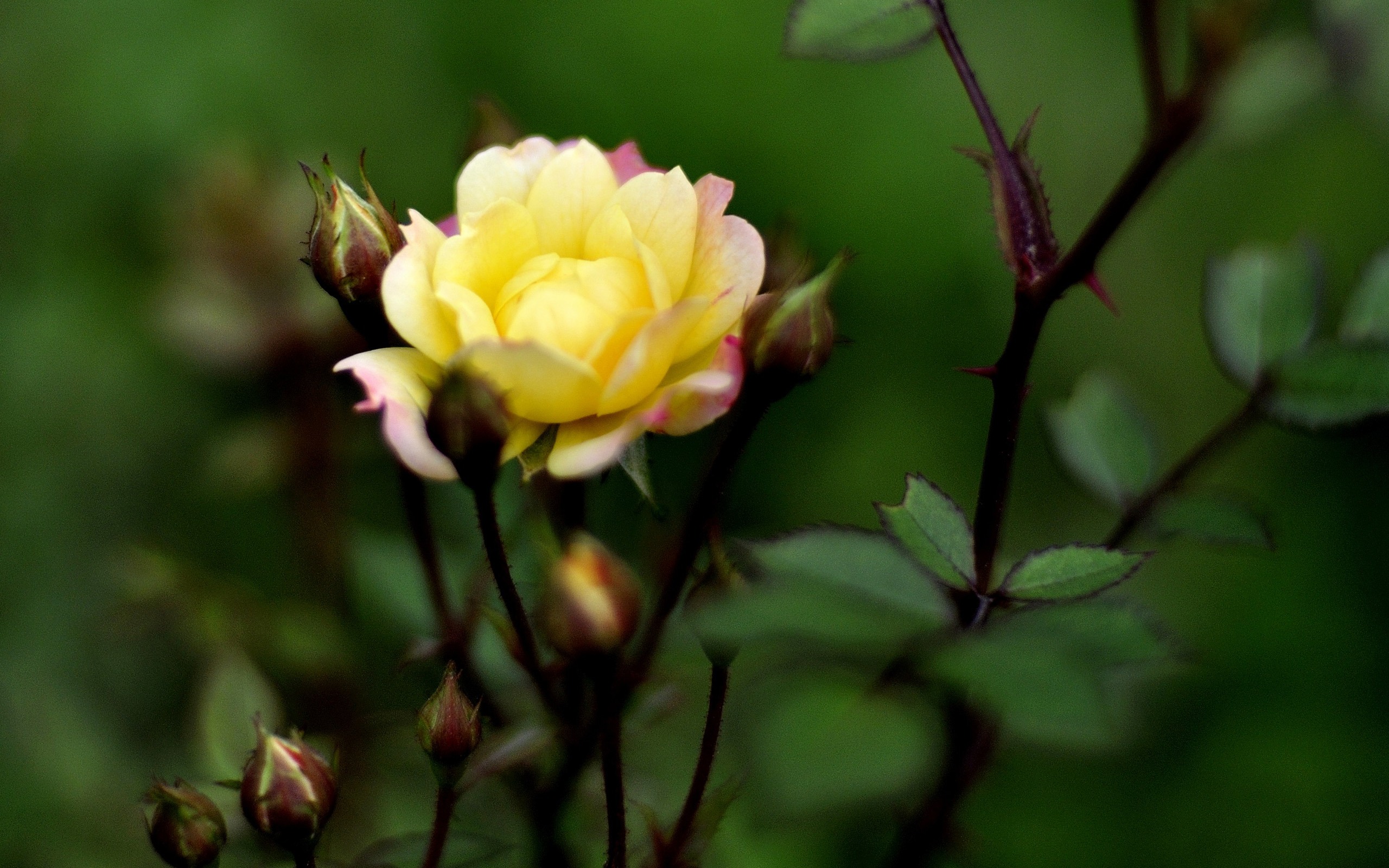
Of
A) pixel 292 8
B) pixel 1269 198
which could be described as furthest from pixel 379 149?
pixel 1269 198

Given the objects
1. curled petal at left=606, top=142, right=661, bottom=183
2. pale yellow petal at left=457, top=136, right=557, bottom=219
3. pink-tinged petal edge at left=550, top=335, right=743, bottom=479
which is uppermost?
pale yellow petal at left=457, top=136, right=557, bottom=219

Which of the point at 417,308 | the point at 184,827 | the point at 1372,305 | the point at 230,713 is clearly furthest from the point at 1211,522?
the point at 230,713

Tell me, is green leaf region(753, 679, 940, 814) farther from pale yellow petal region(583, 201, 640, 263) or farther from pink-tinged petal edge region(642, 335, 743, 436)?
pale yellow petal region(583, 201, 640, 263)

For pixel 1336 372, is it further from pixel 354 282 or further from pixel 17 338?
pixel 17 338

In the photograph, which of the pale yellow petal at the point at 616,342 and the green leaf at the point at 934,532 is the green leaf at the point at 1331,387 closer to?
the green leaf at the point at 934,532

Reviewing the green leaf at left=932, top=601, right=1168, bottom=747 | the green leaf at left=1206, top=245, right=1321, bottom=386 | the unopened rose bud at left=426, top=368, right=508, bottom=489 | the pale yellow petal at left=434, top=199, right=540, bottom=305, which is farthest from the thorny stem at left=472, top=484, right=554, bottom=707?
the green leaf at left=1206, top=245, right=1321, bottom=386

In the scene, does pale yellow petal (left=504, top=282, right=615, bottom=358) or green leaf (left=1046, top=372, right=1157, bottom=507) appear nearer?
pale yellow petal (left=504, top=282, right=615, bottom=358)

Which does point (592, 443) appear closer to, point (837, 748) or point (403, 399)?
point (403, 399)
